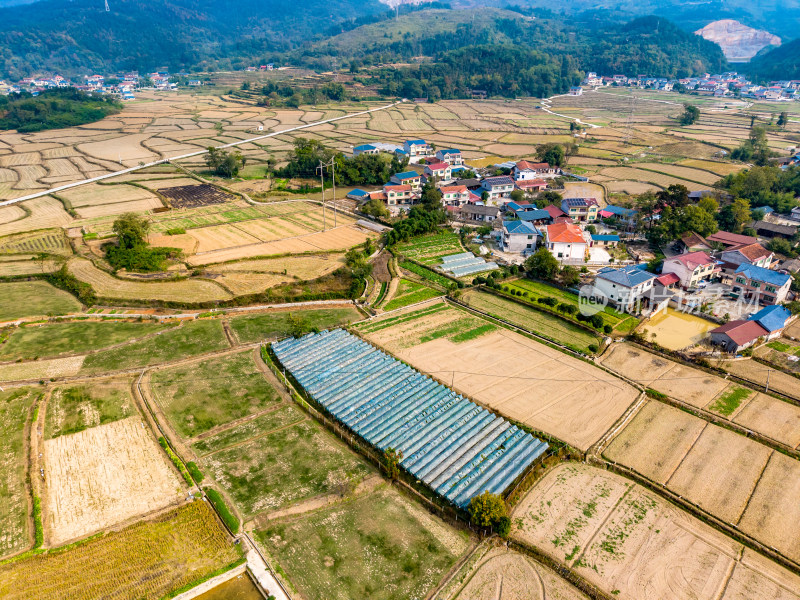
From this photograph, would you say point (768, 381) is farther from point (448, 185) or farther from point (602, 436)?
point (448, 185)

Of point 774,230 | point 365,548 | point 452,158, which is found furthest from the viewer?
point 452,158

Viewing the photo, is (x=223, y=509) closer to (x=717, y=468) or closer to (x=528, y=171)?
(x=717, y=468)

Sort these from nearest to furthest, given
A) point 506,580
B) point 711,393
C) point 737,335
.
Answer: point 506,580
point 711,393
point 737,335

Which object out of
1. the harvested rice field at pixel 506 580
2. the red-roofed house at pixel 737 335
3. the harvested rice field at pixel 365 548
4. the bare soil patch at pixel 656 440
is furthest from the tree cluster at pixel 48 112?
the red-roofed house at pixel 737 335

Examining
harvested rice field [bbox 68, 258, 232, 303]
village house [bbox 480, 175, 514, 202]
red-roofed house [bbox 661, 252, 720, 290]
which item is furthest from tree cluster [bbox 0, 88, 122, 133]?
red-roofed house [bbox 661, 252, 720, 290]

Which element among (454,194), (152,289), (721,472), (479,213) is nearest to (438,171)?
(454,194)

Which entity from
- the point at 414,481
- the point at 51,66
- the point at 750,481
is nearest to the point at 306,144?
the point at 414,481
